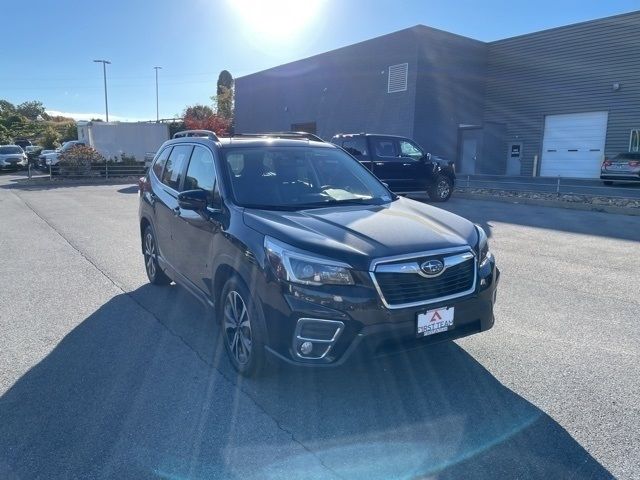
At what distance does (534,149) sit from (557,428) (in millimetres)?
27583

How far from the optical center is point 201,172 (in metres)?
4.70

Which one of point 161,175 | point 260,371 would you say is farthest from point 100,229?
point 260,371

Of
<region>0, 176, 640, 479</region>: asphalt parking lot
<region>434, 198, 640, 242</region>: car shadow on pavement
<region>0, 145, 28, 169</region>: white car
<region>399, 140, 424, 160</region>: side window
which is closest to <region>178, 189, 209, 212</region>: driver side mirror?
<region>0, 176, 640, 479</region>: asphalt parking lot

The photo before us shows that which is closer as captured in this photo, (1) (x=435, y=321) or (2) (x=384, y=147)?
(1) (x=435, y=321)

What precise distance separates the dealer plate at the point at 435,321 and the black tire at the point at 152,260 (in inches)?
143

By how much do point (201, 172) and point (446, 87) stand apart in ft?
81.5

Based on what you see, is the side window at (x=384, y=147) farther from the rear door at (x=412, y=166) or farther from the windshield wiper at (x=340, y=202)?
the windshield wiper at (x=340, y=202)

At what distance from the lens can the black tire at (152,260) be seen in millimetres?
6000

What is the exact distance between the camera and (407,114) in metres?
26.3

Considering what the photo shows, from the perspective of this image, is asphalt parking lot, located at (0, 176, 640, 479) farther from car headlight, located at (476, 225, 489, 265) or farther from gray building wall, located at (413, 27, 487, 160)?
gray building wall, located at (413, 27, 487, 160)

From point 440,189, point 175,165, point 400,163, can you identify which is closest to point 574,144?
point 440,189

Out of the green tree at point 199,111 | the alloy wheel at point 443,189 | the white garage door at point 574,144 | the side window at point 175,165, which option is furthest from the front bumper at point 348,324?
the green tree at point 199,111

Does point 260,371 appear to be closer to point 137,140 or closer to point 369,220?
point 369,220

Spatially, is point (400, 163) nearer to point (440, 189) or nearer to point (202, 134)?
point (440, 189)
